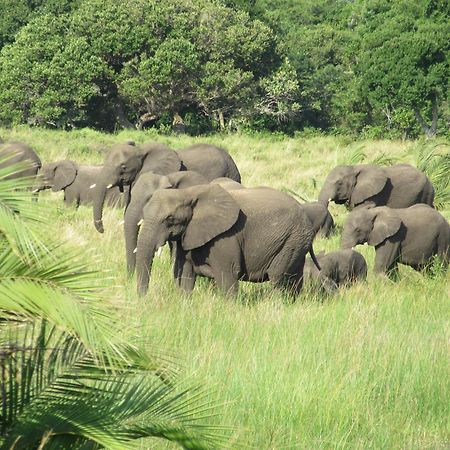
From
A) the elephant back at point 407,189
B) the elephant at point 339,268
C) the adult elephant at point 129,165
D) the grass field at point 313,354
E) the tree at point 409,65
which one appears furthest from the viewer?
the tree at point 409,65

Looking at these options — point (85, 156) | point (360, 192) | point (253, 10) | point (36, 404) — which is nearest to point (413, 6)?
point (253, 10)

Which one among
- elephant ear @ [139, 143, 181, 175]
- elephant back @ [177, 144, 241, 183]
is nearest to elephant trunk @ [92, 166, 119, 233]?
elephant ear @ [139, 143, 181, 175]

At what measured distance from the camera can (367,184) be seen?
640 inches

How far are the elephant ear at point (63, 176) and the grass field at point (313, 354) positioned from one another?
8.29 m

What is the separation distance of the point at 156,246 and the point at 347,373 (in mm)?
3667

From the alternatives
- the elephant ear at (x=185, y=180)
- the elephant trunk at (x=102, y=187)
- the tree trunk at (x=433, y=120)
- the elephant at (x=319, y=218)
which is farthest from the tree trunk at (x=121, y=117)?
the elephant ear at (x=185, y=180)

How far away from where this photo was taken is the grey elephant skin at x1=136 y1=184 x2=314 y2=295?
10.2 m

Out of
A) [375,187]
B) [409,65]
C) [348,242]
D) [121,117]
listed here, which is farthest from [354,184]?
[121,117]

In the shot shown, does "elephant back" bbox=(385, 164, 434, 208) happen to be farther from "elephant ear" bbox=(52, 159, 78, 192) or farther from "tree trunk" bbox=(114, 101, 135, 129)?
"tree trunk" bbox=(114, 101, 135, 129)

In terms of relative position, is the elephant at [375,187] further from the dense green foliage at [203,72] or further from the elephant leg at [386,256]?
the dense green foliage at [203,72]

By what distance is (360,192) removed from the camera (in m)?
16.2

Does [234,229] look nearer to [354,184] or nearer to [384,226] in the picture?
[384,226]

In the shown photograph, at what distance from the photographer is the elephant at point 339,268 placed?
11.7 m

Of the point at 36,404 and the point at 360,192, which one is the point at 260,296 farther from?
the point at 36,404
